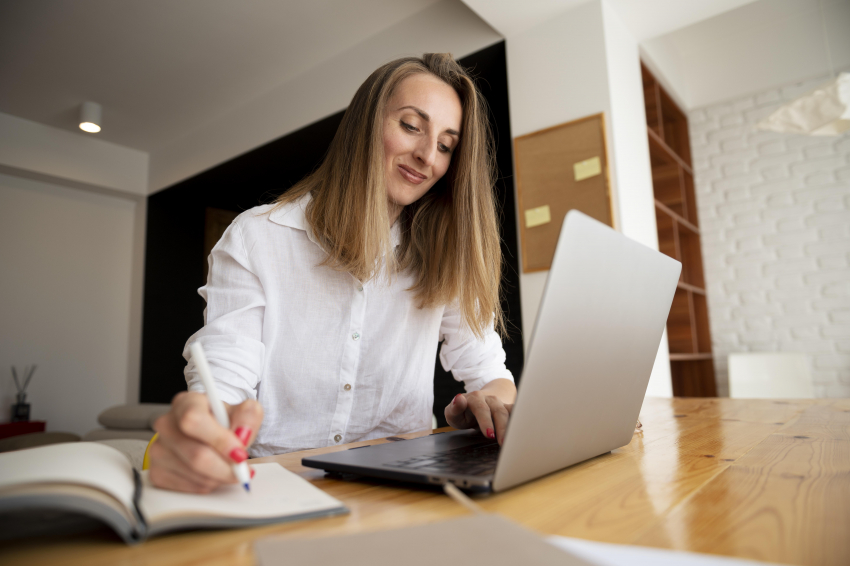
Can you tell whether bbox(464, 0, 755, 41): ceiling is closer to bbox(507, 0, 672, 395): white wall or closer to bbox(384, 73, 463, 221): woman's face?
bbox(507, 0, 672, 395): white wall

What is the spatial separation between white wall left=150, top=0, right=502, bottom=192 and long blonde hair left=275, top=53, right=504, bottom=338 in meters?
1.65

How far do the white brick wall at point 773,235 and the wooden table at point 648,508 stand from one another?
2.99 metres

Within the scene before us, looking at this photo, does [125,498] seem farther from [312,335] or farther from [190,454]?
[312,335]

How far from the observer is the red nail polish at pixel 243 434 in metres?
0.41

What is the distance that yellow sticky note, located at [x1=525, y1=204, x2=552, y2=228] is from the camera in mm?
2318

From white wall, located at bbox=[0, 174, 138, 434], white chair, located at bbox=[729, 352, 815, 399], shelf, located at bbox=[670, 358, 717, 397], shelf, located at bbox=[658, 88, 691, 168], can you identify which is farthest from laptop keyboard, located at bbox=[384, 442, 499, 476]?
white wall, located at bbox=[0, 174, 138, 434]

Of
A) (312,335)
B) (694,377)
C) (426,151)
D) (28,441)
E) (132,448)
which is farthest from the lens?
(694,377)

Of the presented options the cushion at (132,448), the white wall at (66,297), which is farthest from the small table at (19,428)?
the cushion at (132,448)

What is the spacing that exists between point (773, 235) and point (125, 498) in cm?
381

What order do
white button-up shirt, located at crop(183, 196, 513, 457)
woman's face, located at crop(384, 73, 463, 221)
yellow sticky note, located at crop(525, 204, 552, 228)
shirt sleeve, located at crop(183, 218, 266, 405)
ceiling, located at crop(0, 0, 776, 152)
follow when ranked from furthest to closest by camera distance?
1. ceiling, located at crop(0, 0, 776, 152)
2. yellow sticky note, located at crop(525, 204, 552, 228)
3. woman's face, located at crop(384, 73, 463, 221)
4. white button-up shirt, located at crop(183, 196, 513, 457)
5. shirt sleeve, located at crop(183, 218, 266, 405)

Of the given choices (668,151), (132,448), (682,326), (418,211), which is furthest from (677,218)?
(132,448)

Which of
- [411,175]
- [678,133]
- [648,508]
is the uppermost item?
[678,133]

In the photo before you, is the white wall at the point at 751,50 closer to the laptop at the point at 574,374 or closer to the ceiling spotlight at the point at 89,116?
the laptop at the point at 574,374

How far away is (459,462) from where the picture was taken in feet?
1.71
